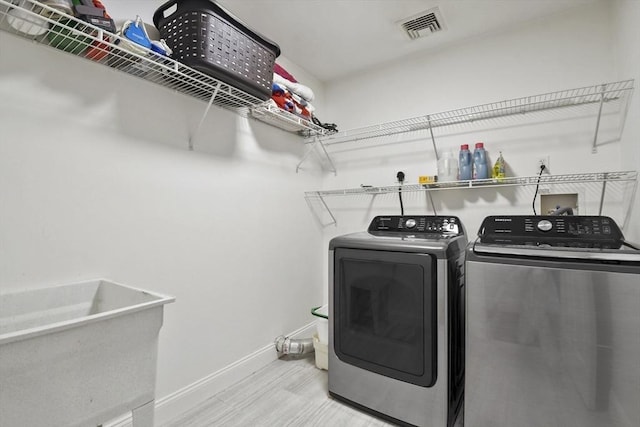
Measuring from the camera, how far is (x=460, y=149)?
7.21 ft

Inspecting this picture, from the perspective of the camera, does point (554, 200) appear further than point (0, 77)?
Yes

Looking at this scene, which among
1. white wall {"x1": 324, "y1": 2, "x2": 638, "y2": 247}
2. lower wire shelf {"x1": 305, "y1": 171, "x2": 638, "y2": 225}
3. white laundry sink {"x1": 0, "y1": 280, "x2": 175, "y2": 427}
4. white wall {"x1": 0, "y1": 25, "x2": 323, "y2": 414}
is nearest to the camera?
white laundry sink {"x1": 0, "y1": 280, "x2": 175, "y2": 427}

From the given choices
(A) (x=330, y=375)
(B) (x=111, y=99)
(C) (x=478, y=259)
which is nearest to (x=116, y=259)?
(B) (x=111, y=99)

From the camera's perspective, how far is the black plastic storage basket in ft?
4.50

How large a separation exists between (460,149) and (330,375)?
1.80 meters

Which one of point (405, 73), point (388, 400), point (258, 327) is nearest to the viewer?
point (388, 400)

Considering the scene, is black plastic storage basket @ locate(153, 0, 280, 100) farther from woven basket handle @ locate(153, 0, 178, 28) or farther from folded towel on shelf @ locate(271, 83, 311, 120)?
folded towel on shelf @ locate(271, 83, 311, 120)

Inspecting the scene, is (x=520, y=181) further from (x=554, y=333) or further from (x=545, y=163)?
(x=554, y=333)

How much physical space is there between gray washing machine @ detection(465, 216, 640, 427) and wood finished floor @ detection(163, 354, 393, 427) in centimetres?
70

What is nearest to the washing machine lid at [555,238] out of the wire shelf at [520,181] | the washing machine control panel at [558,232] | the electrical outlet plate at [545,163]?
the washing machine control panel at [558,232]

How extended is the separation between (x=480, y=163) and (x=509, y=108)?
41 centimetres

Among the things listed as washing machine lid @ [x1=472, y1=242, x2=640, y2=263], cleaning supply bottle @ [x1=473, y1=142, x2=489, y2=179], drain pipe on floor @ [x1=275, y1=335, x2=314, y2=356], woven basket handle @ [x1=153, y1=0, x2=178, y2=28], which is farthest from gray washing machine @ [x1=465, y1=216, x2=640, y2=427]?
woven basket handle @ [x1=153, y1=0, x2=178, y2=28]

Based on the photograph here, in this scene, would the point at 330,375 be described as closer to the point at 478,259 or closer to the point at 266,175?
the point at 478,259

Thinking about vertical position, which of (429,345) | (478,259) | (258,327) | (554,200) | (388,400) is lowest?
(388,400)
